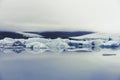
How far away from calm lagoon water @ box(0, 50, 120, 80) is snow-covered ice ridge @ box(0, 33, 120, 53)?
0.04 meters

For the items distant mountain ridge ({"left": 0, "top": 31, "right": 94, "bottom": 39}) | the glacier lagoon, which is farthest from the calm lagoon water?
distant mountain ridge ({"left": 0, "top": 31, "right": 94, "bottom": 39})

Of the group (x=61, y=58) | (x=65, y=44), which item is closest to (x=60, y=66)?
(x=61, y=58)

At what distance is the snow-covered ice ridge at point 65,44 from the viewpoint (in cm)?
161

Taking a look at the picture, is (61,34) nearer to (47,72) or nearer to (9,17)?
(47,72)

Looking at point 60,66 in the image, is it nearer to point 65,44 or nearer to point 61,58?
point 61,58

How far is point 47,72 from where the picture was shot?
161 cm

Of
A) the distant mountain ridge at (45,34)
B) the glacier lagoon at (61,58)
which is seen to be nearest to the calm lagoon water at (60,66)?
the glacier lagoon at (61,58)

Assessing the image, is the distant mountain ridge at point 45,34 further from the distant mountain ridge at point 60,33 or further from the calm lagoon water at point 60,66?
the calm lagoon water at point 60,66

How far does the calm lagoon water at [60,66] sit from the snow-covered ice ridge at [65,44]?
38 mm

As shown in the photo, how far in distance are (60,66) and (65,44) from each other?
0.56 feet

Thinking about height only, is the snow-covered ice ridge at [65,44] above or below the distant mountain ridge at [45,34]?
below

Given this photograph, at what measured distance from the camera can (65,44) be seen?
5.32 ft

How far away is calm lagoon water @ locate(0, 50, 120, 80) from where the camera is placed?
5.26 feet

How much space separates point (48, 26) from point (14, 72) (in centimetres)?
43
